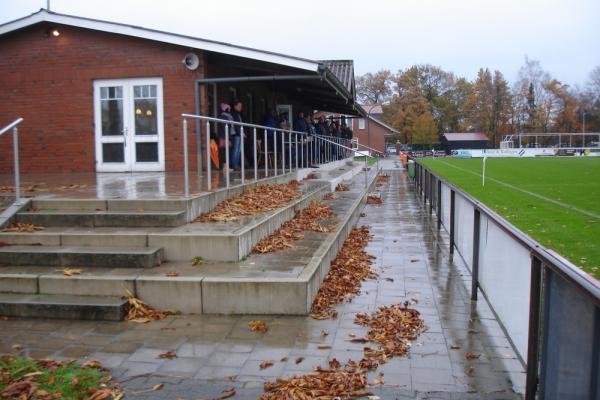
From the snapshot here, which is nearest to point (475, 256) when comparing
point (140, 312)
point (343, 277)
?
point (343, 277)

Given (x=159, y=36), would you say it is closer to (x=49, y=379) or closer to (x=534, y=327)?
(x=49, y=379)

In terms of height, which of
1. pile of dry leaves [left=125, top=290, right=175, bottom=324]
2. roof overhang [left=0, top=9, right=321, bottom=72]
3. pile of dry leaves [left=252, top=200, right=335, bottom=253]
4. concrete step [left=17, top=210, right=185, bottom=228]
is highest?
roof overhang [left=0, top=9, right=321, bottom=72]

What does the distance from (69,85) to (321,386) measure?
42.8ft

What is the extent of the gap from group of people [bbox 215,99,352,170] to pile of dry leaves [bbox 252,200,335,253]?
176 centimetres

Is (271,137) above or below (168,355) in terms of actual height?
above

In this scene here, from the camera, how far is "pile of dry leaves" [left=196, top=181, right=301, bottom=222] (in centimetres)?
771

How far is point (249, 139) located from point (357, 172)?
12.7 m

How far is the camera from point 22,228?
275 inches

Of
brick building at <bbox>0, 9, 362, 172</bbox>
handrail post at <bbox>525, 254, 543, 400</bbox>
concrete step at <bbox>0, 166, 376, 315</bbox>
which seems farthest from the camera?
brick building at <bbox>0, 9, 362, 172</bbox>

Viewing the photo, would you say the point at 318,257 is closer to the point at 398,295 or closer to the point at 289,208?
the point at 398,295

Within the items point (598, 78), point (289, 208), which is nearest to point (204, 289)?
point (289, 208)

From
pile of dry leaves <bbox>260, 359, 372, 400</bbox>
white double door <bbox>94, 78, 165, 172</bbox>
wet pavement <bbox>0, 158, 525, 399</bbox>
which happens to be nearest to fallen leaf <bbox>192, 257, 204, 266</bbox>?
wet pavement <bbox>0, 158, 525, 399</bbox>

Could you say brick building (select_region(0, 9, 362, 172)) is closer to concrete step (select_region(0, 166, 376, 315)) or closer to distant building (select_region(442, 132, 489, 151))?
concrete step (select_region(0, 166, 376, 315))

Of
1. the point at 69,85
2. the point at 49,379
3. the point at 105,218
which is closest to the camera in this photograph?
the point at 49,379
